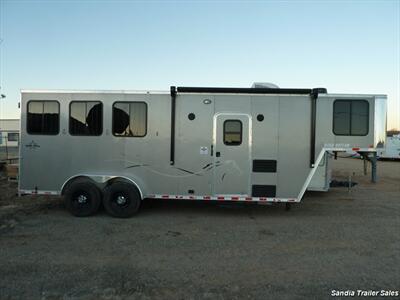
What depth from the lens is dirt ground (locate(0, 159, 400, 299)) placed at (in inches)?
149

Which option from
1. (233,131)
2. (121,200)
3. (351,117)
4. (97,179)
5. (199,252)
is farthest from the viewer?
(97,179)

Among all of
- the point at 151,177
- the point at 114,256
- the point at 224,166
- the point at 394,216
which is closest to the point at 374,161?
the point at 394,216

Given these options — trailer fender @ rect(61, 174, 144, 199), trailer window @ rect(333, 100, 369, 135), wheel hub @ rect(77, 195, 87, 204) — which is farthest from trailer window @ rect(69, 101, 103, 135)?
trailer window @ rect(333, 100, 369, 135)

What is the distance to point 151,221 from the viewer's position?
6691 millimetres

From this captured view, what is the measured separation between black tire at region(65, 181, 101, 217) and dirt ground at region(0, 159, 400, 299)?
0.74 feet

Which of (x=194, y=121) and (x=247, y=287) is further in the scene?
(x=194, y=121)

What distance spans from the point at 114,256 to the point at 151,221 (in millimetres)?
1946

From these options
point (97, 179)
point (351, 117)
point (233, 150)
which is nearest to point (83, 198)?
point (97, 179)

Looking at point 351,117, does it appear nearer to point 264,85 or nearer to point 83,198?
point 264,85

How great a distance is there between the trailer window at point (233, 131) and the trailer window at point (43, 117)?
12.3 ft

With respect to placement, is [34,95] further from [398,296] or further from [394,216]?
[394,216]

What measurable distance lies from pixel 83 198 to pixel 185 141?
259cm

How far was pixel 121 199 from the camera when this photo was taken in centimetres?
684

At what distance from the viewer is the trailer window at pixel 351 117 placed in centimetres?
659
